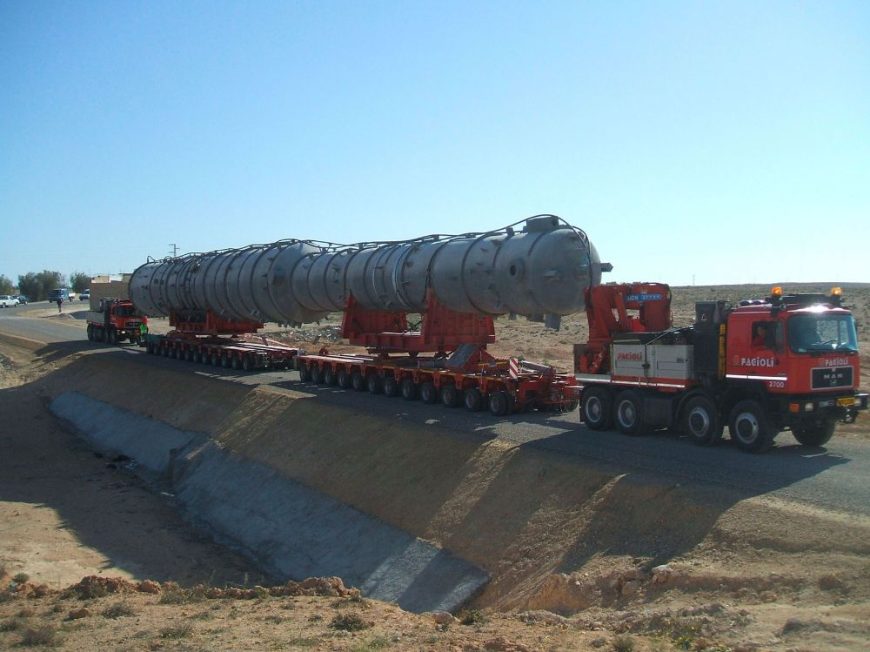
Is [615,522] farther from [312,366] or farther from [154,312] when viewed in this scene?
[154,312]

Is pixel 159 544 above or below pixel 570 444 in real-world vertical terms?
below

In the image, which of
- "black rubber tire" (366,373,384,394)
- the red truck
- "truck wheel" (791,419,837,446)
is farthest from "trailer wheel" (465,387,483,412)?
the red truck

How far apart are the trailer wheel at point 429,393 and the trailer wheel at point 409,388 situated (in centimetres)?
65

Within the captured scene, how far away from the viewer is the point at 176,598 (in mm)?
11336

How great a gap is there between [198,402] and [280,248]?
682 cm

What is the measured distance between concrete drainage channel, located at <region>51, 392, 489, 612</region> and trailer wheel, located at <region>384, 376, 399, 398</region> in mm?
5043

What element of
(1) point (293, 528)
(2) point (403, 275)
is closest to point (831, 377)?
(1) point (293, 528)

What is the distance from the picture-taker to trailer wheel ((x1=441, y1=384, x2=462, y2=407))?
77.4ft

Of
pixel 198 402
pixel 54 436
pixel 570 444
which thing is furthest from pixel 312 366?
pixel 570 444

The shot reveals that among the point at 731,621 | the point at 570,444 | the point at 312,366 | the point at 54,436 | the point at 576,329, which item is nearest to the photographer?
the point at 731,621

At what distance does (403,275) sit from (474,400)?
5192 mm

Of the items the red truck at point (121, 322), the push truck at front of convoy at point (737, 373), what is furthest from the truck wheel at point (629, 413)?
the red truck at point (121, 322)

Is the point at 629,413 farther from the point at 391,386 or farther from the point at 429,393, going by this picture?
the point at 391,386

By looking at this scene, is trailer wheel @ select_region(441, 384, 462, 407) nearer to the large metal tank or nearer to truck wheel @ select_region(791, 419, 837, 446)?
the large metal tank
